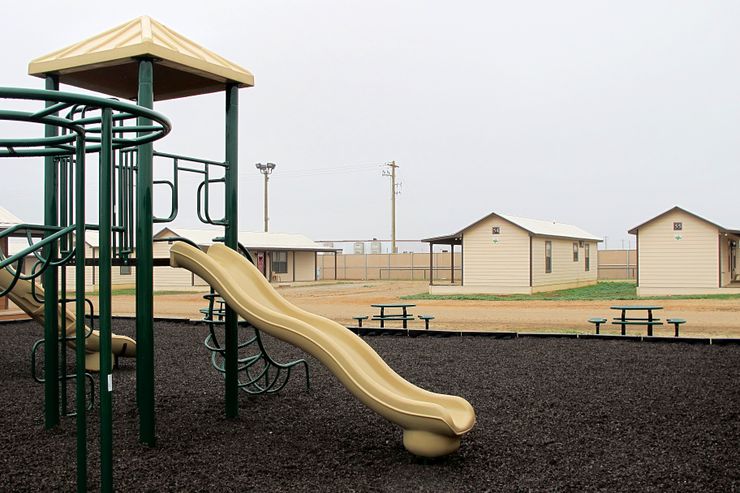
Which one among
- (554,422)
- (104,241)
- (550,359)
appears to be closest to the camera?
(104,241)

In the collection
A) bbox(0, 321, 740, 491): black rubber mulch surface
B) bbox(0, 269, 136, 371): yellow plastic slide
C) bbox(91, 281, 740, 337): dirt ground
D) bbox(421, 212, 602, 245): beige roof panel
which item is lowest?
bbox(91, 281, 740, 337): dirt ground

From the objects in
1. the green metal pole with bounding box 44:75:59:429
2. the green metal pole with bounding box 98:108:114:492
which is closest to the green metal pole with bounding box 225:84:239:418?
the green metal pole with bounding box 44:75:59:429

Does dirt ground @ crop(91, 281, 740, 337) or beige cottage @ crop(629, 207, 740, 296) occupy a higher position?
beige cottage @ crop(629, 207, 740, 296)

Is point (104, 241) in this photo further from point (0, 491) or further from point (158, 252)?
Result: point (158, 252)

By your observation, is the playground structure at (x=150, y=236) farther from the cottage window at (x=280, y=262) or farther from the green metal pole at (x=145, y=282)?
the cottage window at (x=280, y=262)

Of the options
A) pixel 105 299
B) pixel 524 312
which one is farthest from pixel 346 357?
pixel 524 312

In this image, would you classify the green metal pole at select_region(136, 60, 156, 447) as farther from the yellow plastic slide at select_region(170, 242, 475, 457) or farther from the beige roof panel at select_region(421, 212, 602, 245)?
the beige roof panel at select_region(421, 212, 602, 245)

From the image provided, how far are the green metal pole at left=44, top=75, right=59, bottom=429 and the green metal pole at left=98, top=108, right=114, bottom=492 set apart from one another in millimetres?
2188

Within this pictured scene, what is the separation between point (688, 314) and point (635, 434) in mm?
13689

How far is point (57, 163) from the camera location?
19.7 feet

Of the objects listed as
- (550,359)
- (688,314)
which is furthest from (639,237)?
(550,359)

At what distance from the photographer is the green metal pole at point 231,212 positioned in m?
6.43

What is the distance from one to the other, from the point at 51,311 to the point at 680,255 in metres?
25.3

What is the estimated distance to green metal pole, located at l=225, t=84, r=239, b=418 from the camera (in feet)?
21.1
